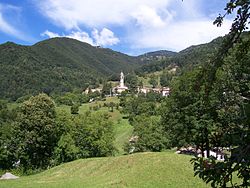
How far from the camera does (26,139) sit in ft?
173

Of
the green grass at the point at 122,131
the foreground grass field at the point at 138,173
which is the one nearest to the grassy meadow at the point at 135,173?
the foreground grass field at the point at 138,173

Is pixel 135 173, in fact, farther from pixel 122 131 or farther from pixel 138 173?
pixel 122 131

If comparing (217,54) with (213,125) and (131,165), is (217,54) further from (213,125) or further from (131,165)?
(213,125)

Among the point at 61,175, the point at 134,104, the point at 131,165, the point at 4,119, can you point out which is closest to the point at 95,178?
the point at 131,165

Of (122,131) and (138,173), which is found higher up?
(138,173)

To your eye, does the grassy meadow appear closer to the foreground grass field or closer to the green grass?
the foreground grass field

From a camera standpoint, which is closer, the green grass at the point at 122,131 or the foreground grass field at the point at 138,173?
the foreground grass field at the point at 138,173

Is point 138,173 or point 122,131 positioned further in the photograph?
point 122,131

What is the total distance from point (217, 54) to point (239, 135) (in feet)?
4.24

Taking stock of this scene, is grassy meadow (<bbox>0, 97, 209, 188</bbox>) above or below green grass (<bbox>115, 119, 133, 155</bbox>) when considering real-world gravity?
above

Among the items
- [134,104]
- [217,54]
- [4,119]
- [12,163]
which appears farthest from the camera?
[134,104]

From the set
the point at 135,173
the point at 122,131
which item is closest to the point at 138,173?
the point at 135,173

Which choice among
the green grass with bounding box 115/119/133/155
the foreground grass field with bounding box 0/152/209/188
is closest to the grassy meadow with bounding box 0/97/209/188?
the foreground grass field with bounding box 0/152/209/188

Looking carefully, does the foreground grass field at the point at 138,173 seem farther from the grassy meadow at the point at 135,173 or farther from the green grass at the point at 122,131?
the green grass at the point at 122,131
